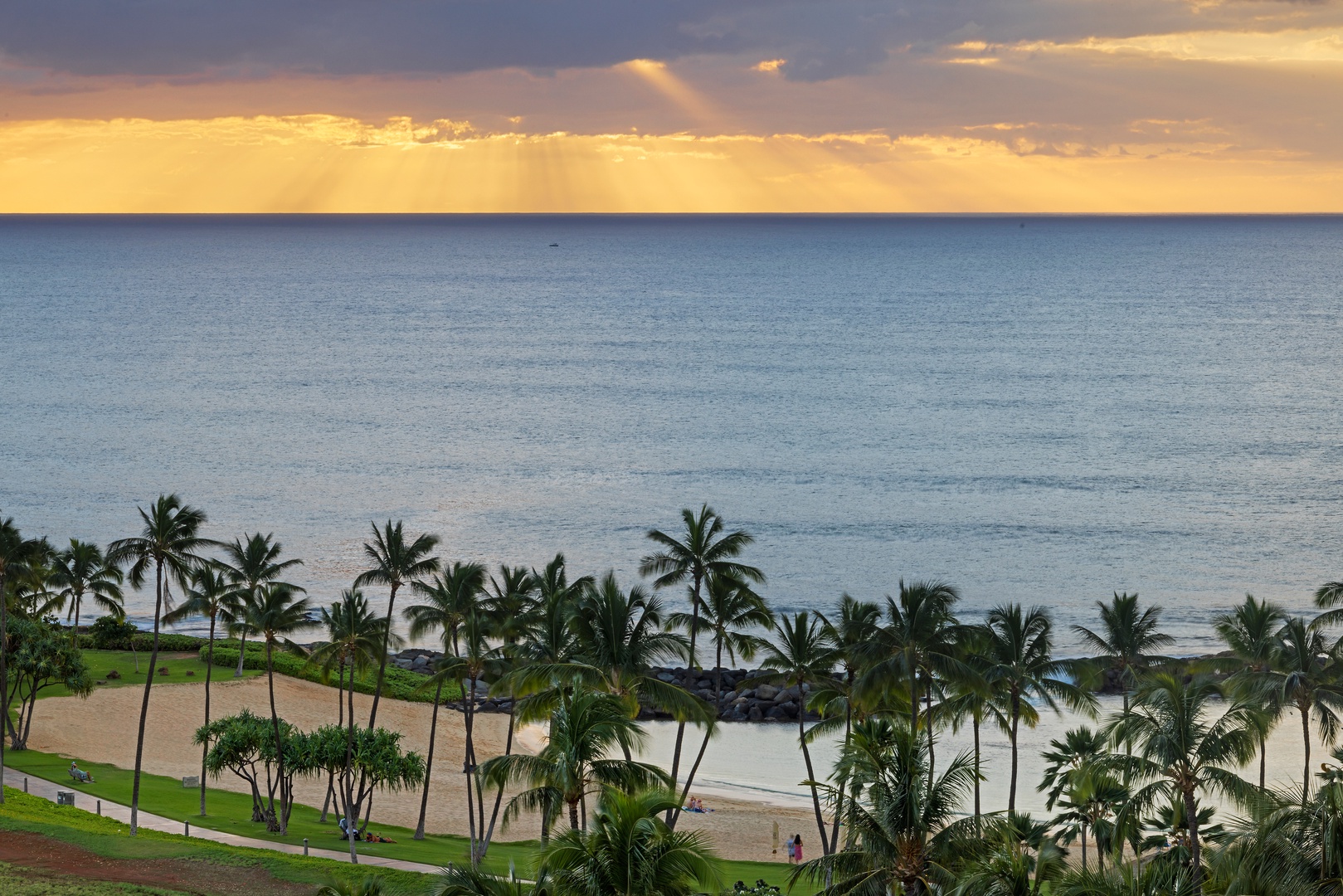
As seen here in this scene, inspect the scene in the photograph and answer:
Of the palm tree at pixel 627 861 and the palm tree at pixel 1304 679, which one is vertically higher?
the palm tree at pixel 1304 679

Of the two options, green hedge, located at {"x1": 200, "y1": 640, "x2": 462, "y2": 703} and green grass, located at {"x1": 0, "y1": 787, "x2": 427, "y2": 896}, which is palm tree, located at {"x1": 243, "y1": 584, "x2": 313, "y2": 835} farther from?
green hedge, located at {"x1": 200, "y1": 640, "x2": 462, "y2": 703}

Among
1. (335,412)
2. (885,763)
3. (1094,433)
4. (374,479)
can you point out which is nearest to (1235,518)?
(1094,433)

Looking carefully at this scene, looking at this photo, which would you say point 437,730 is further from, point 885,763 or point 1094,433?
point 1094,433

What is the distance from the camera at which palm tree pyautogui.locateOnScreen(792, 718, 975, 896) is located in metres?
25.8

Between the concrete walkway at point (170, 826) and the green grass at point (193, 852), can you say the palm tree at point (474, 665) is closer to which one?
the concrete walkway at point (170, 826)

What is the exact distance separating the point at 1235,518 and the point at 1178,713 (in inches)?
3017

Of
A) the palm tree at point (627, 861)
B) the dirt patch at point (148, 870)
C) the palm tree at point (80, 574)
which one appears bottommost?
the dirt patch at point (148, 870)

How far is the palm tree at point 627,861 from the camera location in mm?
22031

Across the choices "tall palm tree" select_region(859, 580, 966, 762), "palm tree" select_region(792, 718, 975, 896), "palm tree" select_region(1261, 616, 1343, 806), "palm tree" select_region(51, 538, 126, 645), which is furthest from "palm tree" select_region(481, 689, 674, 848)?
"palm tree" select_region(51, 538, 126, 645)

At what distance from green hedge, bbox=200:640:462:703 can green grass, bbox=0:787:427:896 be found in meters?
28.2

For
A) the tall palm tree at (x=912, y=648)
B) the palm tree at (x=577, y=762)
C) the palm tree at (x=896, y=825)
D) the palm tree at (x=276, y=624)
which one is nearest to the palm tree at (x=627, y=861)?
the palm tree at (x=577, y=762)

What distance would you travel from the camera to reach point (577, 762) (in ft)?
85.3

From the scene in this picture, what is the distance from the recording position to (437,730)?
66500 mm

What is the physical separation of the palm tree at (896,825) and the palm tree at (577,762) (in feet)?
12.8
